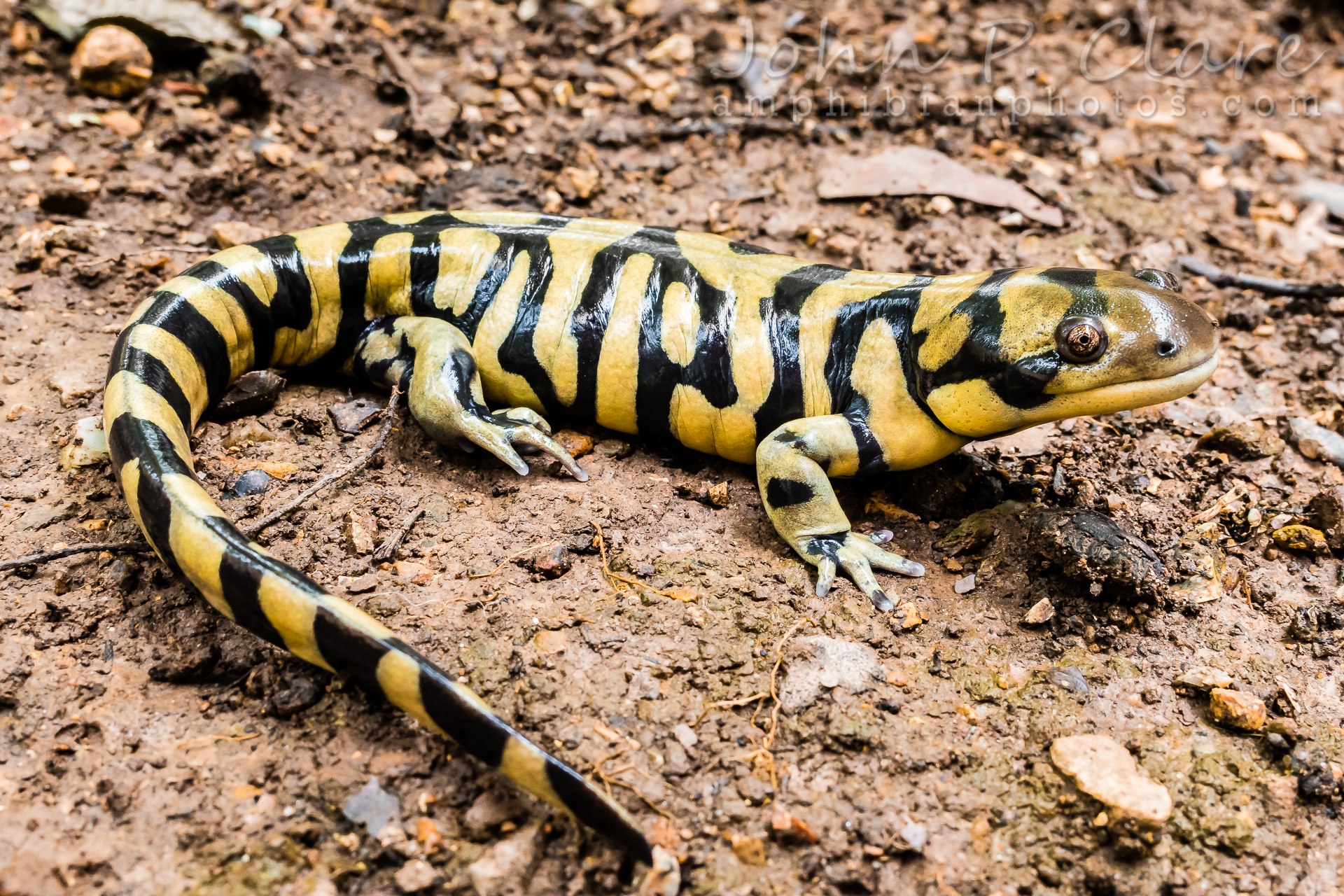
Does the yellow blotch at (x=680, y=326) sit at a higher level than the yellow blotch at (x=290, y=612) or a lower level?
higher

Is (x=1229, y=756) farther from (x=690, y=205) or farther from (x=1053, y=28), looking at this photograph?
(x=1053, y=28)

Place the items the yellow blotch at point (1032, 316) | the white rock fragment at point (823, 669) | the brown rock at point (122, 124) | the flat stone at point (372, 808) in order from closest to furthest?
1. the flat stone at point (372, 808)
2. the white rock fragment at point (823, 669)
3. the yellow blotch at point (1032, 316)
4. the brown rock at point (122, 124)

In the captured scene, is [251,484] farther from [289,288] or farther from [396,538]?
[289,288]

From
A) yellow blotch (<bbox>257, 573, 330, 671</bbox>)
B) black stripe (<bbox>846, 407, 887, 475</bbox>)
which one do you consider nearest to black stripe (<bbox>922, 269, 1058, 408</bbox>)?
black stripe (<bbox>846, 407, 887, 475</bbox>)

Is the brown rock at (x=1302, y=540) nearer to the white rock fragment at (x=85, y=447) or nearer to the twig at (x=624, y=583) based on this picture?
the twig at (x=624, y=583)

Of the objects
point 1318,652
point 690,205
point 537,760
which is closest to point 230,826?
point 537,760

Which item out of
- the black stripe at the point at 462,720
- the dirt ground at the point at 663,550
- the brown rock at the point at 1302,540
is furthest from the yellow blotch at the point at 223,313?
the brown rock at the point at 1302,540

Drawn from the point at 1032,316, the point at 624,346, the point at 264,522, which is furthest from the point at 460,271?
the point at 1032,316

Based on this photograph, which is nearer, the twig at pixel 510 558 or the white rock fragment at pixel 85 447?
the twig at pixel 510 558
